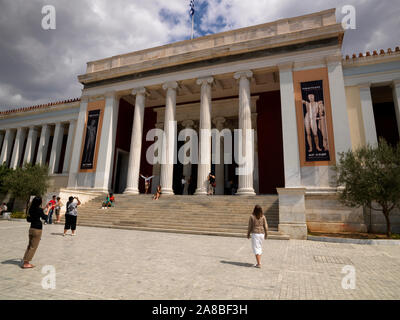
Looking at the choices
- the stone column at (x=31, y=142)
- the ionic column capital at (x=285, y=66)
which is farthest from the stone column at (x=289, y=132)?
the stone column at (x=31, y=142)

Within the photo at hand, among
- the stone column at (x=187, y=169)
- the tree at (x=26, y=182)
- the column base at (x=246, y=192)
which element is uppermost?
the stone column at (x=187, y=169)

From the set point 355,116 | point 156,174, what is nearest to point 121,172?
point 156,174

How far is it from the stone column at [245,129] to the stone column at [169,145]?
5354mm

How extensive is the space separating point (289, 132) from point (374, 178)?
635 centimetres

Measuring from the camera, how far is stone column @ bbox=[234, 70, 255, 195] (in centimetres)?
1598

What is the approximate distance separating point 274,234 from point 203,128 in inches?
397

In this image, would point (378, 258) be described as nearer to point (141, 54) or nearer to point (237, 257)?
point (237, 257)

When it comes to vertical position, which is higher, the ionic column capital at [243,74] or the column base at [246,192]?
the ionic column capital at [243,74]

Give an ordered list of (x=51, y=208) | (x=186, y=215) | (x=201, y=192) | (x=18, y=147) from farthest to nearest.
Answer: (x=18, y=147), (x=201, y=192), (x=51, y=208), (x=186, y=215)

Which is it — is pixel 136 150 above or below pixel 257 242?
above

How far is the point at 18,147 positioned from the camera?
2859 cm

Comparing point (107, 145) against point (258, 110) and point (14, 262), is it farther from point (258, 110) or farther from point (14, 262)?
point (14, 262)

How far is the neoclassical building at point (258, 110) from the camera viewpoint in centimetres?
1490

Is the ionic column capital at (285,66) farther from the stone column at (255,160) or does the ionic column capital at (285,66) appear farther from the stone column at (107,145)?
the stone column at (107,145)
